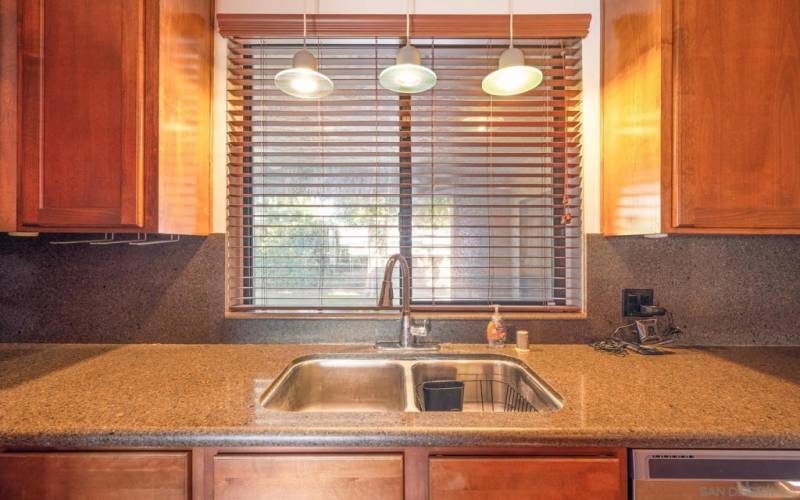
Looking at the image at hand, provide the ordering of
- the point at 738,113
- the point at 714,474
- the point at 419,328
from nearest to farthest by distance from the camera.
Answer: the point at 714,474
the point at 738,113
the point at 419,328

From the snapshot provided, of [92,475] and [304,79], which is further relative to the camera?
[304,79]

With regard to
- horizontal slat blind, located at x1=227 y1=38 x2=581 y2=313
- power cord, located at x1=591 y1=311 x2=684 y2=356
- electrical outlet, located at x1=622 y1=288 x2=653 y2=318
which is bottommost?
power cord, located at x1=591 y1=311 x2=684 y2=356

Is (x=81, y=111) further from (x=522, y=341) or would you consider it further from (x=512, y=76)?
(x=522, y=341)

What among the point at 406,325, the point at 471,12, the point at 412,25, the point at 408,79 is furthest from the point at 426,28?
the point at 406,325

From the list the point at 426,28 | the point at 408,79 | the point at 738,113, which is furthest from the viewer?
the point at 426,28

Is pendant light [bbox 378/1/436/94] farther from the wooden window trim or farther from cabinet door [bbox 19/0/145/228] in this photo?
cabinet door [bbox 19/0/145/228]

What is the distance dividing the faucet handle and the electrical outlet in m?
0.82

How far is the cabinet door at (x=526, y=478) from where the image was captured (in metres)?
0.86

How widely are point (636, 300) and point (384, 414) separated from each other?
1.19 m

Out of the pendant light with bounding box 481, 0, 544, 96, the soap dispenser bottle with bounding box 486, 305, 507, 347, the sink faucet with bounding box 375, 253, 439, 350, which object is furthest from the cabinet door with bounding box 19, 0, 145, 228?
the soap dispenser bottle with bounding box 486, 305, 507, 347

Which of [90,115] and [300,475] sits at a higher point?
[90,115]

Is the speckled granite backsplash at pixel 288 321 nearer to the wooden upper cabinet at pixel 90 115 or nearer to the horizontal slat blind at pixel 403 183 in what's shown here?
the horizontal slat blind at pixel 403 183

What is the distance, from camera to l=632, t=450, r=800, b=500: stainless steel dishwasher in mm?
841

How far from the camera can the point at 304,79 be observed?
1.24 meters
